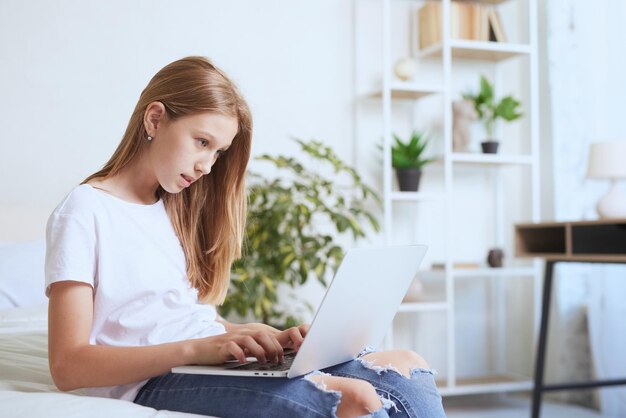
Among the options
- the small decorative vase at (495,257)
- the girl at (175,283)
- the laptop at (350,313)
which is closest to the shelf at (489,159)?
the small decorative vase at (495,257)

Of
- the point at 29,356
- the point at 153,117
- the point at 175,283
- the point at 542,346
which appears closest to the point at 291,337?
the point at 175,283

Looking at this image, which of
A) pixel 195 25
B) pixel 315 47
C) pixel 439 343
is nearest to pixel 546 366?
pixel 439 343

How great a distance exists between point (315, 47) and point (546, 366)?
1.86 metres

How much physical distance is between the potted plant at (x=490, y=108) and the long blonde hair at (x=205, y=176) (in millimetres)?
2175

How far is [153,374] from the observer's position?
46.2 inches

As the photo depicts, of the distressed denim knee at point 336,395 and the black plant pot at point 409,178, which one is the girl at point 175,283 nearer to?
the distressed denim knee at point 336,395

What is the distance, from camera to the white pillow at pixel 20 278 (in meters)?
2.29

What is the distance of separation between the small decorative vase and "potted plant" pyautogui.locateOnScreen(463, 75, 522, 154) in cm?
46

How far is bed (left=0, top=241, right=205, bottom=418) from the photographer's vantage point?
1.10 metres

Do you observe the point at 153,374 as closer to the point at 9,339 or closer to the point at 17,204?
the point at 9,339

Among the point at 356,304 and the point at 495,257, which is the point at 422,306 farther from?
the point at 356,304

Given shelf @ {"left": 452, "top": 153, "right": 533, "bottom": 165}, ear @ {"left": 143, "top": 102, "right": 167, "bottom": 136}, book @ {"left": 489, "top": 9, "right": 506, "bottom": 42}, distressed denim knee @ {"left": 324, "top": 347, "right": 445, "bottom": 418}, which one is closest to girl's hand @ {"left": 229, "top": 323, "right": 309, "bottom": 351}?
distressed denim knee @ {"left": 324, "top": 347, "right": 445, "bottom": 418}

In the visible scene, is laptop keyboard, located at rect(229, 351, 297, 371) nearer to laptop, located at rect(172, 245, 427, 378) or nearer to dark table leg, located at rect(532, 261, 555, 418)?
laptop, located at rect(172, 245, 427, 378)

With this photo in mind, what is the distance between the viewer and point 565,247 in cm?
295
